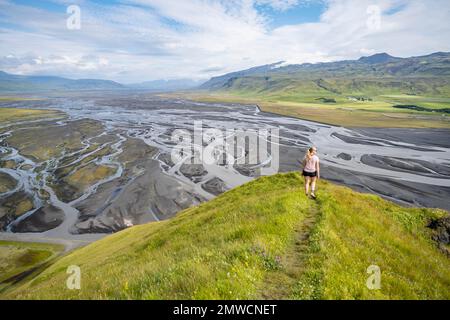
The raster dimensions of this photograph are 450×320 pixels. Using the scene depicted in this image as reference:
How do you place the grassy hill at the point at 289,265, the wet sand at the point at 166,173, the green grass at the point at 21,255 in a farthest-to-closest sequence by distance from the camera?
the wet sand at the point at 166,173 < the green grass at the point at 21,255 < the grassy hill at the point at 289,265

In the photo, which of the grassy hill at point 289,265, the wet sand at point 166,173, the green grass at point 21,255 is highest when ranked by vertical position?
the grassy hill at point 289,265

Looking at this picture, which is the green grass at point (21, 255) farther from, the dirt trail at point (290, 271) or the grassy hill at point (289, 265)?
the dirt trail at point (290, 271)

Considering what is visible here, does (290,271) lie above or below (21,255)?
above

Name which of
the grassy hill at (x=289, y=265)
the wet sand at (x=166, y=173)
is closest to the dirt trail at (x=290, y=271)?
the grassy hill at (x=289, y=265)

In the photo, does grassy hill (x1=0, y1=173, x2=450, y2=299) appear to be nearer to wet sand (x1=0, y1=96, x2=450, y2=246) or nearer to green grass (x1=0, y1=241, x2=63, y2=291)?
green grass (x1=0, y1=241, x2=63, y2=291)

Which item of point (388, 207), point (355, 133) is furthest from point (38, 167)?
point (355, 133)

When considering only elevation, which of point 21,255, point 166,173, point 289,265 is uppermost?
point 289,265

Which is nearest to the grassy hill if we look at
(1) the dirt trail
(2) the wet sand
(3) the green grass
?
(1) the dirt trail

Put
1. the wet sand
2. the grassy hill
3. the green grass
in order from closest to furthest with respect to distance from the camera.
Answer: the grassy hill, the green grass, the wet sand

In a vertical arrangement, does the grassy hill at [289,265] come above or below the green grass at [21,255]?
above

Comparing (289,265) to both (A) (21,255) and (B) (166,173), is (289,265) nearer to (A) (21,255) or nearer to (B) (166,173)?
(A) (21,255)

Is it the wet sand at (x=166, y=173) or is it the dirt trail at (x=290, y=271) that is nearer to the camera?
the dirt trail at (x=290, y=271)

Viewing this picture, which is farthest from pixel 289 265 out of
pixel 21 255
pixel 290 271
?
pixel 21 255
